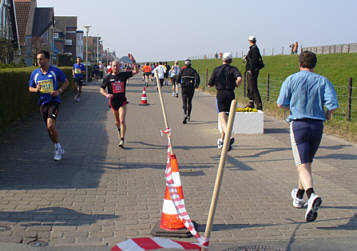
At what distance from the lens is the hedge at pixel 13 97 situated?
10.6 metres

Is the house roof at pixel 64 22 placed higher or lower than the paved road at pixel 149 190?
higher

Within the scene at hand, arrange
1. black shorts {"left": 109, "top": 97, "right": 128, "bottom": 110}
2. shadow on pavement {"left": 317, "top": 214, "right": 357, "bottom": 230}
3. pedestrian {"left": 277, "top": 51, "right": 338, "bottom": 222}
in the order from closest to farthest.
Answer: shadow on pavement {"left": 317, "top": 214, "right": 357, "bottom": 230} → pedestrian {"left": 277, "top": 51, "right": 338, "bottom": 222} → black shorts {"left": 109, "top": 97, "right": 128, "bottom": 110}

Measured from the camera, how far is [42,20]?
5453cm

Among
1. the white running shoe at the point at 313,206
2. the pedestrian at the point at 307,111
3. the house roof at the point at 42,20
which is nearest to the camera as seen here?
the white running shoe at the point at 313,206

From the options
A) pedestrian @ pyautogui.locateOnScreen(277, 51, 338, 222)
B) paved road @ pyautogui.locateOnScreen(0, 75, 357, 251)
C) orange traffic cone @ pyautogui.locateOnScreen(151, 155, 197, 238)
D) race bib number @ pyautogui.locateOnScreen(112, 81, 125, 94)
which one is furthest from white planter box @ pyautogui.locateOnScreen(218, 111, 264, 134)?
orange traffic cone @ pyautogui.locateOnScreen(151, 155, 197, 238)

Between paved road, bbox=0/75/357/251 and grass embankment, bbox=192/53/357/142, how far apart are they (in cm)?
155

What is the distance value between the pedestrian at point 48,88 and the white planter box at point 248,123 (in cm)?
482

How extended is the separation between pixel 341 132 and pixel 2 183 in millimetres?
8249

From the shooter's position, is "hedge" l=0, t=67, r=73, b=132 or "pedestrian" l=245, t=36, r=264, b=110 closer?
"hedge" l=0, t=67, r=73, b=132

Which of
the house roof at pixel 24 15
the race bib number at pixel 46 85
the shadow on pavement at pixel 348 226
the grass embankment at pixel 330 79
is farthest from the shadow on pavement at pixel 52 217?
the house roof at pixel 24 15

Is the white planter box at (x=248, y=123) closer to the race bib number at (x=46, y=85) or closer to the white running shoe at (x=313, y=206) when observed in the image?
the race bib number at (x=46, y=85)

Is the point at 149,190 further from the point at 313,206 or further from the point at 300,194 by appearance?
the point at 313,206

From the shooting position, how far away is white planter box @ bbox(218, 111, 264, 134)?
441 inches

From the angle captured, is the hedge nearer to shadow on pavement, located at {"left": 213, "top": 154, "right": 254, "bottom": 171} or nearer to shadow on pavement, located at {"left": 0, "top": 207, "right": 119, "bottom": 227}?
shadow on pavement, located at {"left": 213, "top": 154, "right": 254, "bottom": 171}
